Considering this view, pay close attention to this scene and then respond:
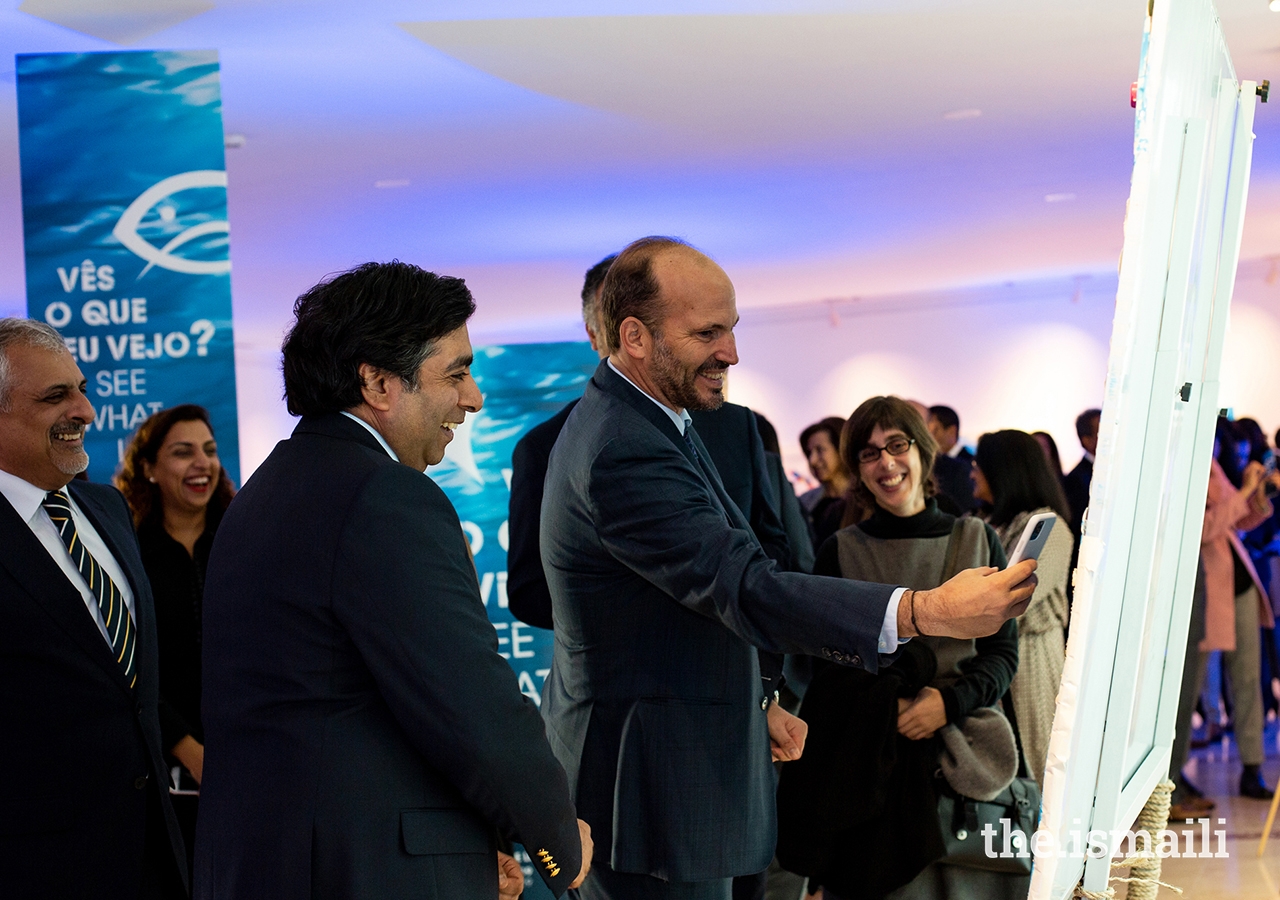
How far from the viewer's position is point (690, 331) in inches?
85.4

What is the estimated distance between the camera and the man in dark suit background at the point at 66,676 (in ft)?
6.89

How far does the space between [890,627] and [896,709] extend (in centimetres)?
128

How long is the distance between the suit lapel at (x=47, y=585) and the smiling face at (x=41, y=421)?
4.6 inches

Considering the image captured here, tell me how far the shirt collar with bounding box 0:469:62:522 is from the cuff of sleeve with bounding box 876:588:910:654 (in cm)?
156

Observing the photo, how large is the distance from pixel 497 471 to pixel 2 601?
2.07 meters

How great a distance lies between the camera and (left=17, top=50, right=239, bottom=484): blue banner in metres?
3.71

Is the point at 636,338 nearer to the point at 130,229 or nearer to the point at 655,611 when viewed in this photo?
the point at 655,611

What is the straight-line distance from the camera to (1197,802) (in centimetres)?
561

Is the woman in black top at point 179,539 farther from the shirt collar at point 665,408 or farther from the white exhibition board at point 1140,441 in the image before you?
the white exhibition board at point 1140,441

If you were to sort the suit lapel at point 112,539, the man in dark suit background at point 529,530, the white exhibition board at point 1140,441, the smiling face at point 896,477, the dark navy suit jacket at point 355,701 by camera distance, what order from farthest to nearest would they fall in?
the smiling face at point 896,477
the man in dark suit background at point 529,530
the suit lapel at point 112,539
the dark navy suit jacket at point 355,701
the white exhibition board at point 1140,441

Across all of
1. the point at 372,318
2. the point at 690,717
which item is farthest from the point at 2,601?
the point at 690,717

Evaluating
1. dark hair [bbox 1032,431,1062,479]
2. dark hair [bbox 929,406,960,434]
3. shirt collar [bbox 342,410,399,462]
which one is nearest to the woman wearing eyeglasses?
shirt collar [bbox 342,410,399,462]

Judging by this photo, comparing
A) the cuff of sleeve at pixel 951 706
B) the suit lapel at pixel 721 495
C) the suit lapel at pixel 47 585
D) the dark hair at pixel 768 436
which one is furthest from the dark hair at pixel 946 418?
the suit lapel at pixel 47 585

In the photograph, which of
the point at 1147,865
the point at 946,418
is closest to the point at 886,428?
the point at 1147,865
